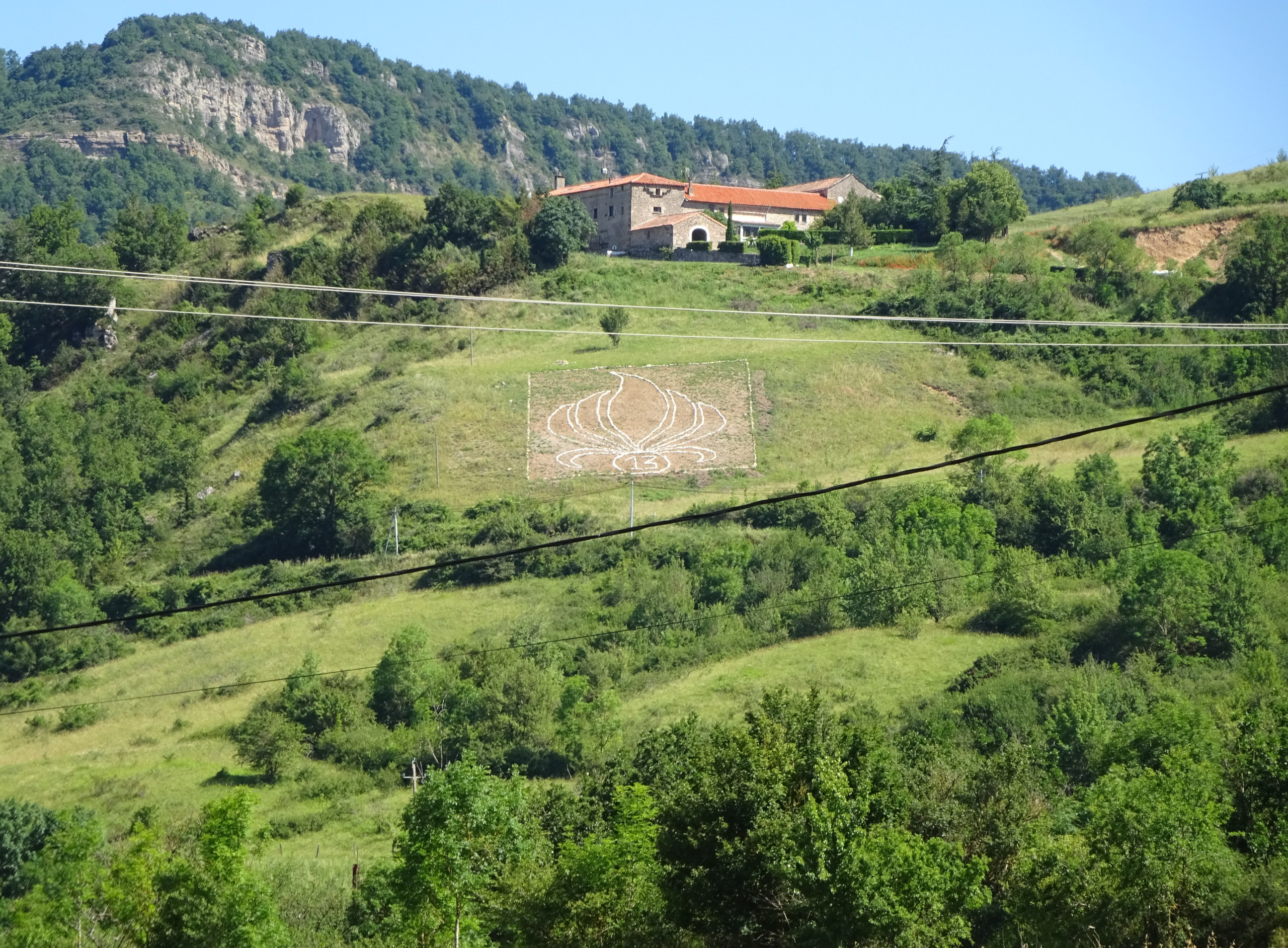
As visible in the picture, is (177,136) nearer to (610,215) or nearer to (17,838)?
(610,215)

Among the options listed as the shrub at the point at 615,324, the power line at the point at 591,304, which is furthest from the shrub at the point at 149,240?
the shrub at the point at 615,324

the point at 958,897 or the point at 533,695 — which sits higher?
the point at 958,897

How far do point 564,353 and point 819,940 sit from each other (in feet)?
144

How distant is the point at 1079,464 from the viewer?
46594 mm

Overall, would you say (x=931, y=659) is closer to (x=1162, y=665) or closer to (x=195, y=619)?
(x=1162, y=665)

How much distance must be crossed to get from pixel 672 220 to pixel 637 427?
25.3 meters

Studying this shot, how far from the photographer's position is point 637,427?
171 feet

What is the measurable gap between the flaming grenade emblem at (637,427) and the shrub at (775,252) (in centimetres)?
1800

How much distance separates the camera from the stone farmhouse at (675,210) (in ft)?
246

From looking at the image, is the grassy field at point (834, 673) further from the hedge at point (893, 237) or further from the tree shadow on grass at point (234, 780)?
the hedge at point (893, 237)

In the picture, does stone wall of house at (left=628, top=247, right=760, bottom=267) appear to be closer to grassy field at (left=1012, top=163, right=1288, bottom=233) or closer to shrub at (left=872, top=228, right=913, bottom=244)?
shrub at (left=872, top=228, right=913, bottom=244)

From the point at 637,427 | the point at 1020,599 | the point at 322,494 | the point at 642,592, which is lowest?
the point at 642,592

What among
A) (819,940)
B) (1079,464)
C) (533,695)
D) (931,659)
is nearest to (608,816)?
(819,940)

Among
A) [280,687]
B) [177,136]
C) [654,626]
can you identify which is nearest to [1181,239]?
[654,626]
